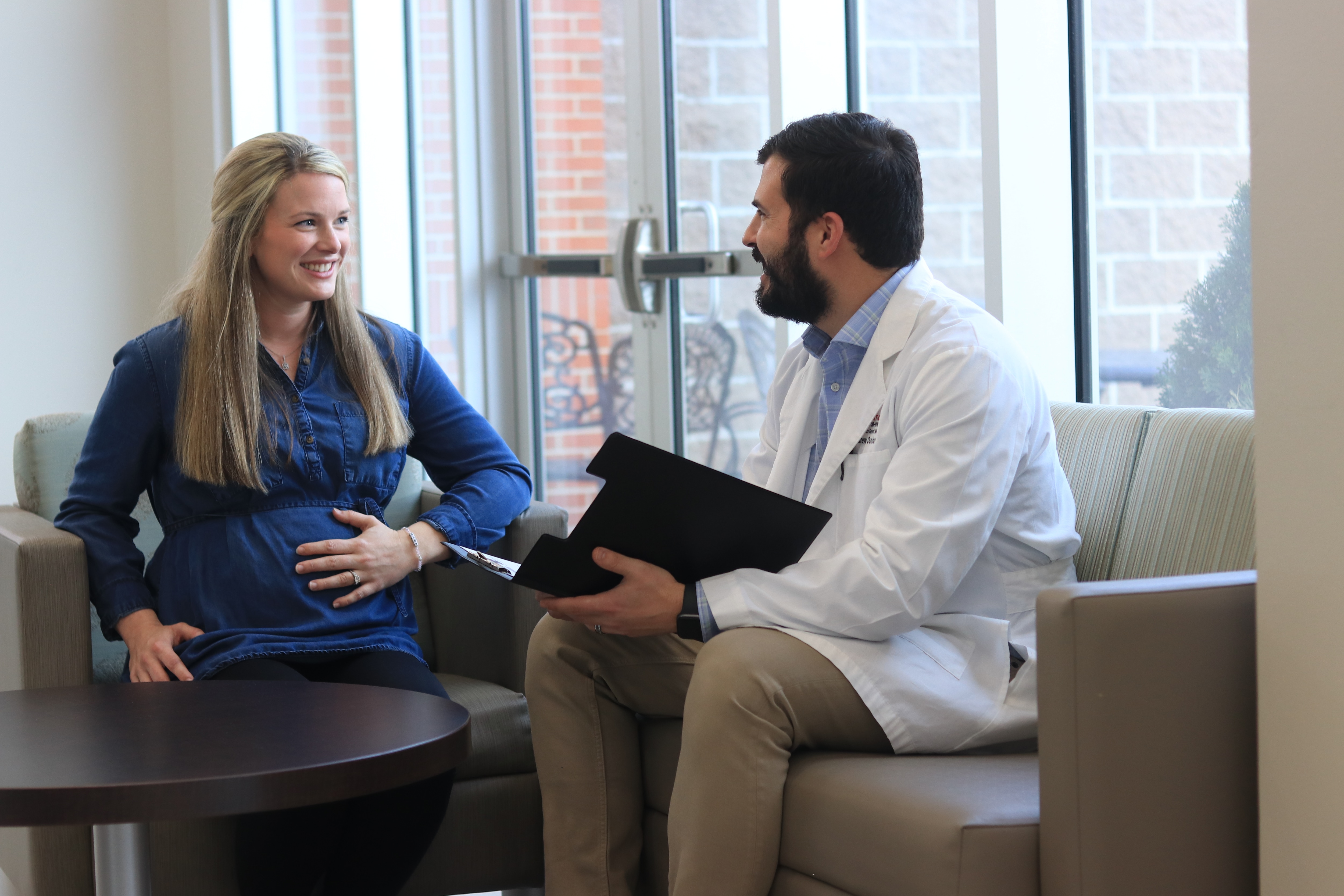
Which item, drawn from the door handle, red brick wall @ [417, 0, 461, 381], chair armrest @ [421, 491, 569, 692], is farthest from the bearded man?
red brick wall @ [417, 0, 461, 381]

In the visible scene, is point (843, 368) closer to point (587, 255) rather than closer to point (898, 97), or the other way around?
point (898, 97)

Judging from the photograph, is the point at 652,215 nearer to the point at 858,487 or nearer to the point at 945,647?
the point at 858,487

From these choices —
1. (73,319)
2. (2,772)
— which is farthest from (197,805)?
(73,319)

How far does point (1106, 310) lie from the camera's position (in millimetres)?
2551

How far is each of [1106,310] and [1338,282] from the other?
115 centimetres

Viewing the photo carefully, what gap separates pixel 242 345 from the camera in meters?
2.16

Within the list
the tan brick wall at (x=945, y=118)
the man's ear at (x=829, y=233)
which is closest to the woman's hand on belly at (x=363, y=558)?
the man's ear at (x=829, y=233)

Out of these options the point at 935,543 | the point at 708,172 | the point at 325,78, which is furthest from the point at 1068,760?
the point at 325,78

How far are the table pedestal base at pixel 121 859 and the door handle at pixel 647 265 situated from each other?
1.98 m

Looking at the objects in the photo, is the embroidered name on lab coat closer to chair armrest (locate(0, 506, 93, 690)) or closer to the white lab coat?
the white lab coat

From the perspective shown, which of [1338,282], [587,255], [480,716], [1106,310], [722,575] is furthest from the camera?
[587,255]

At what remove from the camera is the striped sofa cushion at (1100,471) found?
1.96 m

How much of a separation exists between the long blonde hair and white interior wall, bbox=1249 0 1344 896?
1.36 m

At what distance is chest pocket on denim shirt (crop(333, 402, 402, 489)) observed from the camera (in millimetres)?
2207
